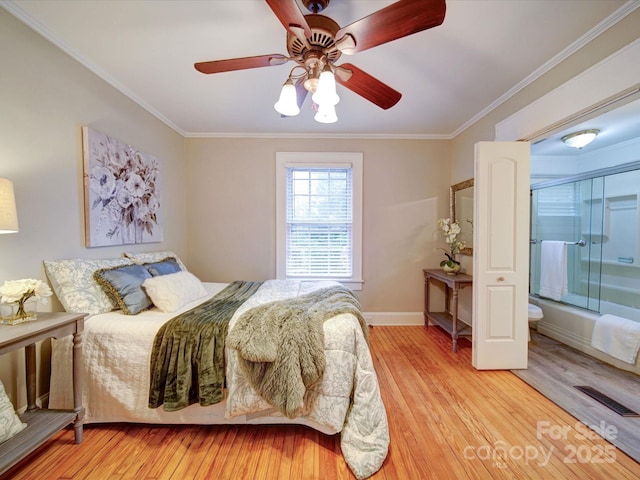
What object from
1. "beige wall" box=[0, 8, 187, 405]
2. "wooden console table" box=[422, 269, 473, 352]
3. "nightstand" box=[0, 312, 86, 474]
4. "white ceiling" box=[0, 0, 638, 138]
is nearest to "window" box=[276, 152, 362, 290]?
"white ceiling" box=[0, 0, 638, 138]

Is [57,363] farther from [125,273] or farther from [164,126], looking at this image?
[164,126]

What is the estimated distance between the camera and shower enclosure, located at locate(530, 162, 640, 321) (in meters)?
2.94

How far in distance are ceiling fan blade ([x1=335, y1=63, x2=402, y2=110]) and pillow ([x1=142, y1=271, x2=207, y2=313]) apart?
195 centimetres

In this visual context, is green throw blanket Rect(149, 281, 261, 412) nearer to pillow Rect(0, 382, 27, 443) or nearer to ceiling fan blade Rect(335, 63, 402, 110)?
pillow Rect(0, 382, 27, 443)

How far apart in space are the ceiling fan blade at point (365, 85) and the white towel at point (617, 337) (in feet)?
9.64

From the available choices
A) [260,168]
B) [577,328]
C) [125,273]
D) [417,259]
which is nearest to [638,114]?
[577,328]

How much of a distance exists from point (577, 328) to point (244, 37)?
13.8ft

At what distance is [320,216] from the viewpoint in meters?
3.53

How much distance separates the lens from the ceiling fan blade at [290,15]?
106 cm

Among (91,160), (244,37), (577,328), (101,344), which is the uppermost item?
(244,37)

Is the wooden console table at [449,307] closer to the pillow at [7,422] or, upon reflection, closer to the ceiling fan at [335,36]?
the ceiling fan at [335,36]

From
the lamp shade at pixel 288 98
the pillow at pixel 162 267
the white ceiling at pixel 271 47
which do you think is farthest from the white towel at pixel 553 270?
the pillow at pixel 162 267

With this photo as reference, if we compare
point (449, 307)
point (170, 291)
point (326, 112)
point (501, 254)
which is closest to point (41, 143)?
point (170, 291)

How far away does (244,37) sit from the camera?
175cm
